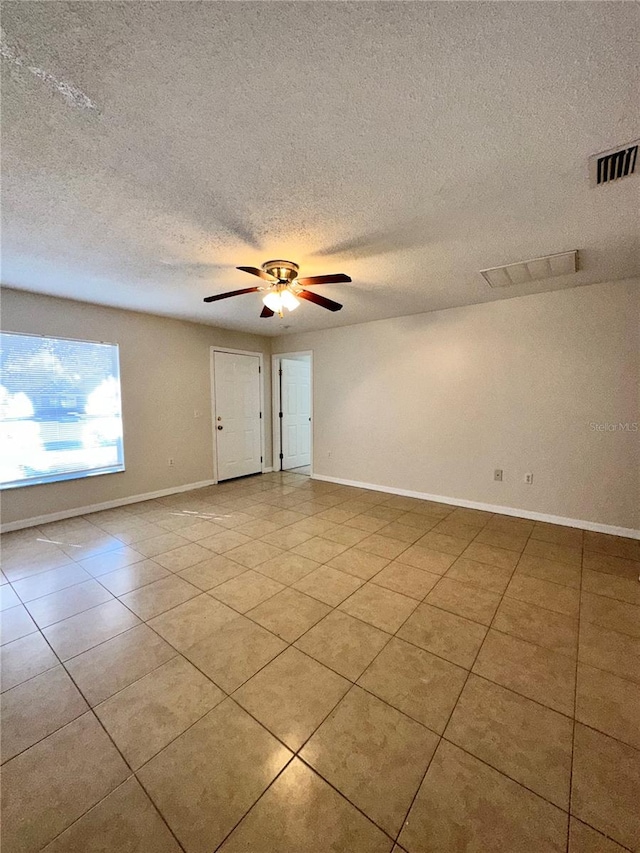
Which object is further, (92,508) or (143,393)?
(143,393)

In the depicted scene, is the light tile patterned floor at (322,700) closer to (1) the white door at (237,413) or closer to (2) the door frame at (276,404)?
(1) the white door at (237,413)

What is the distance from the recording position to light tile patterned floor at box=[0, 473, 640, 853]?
106 centimetres

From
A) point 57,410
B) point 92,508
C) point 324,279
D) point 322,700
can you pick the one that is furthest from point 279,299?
point 92,508

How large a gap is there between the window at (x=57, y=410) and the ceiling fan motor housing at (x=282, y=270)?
265 centimetres

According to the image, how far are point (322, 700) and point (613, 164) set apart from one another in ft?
9.30

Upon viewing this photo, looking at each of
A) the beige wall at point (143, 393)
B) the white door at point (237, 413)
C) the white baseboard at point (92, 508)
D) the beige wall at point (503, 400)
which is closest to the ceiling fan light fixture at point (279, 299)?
the beige wall at point (503, 400)

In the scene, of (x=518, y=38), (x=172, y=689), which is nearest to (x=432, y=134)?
(x=518, y=38)

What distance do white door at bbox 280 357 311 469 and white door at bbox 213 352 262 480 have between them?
0.53m

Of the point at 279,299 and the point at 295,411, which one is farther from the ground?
the point at 279,299

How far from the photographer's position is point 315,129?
4.46 ft

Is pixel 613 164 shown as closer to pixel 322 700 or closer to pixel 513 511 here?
pixel 322 700

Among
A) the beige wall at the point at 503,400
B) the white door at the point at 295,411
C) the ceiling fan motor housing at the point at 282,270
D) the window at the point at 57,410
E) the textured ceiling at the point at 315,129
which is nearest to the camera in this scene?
the textured ceiling at the point at 315,129

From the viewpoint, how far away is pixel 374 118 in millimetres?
1306

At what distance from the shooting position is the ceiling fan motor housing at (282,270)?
8.37 feet
